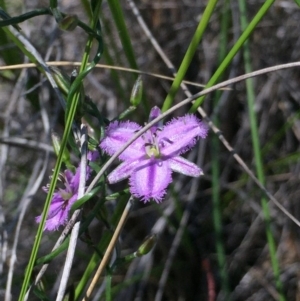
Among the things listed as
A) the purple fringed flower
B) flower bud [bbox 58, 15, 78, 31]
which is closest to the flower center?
the purple fringed flower

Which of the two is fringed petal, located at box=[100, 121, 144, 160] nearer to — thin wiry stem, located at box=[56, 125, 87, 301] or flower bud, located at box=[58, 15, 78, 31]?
thin wiry stem, located at box=[56, 125, 87, 301]

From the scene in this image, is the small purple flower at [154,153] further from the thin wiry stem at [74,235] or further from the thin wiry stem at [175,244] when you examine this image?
the thin wiry stem at [175,244]

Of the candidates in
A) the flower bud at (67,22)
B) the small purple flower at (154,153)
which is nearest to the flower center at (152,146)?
the small purple flower at (154,153)

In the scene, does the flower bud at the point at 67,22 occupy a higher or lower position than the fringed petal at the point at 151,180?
higher

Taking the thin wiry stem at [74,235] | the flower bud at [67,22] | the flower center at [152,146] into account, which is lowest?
the thin wiry stem at [74,235]

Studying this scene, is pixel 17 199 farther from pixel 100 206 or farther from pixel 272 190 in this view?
pixel 100 206

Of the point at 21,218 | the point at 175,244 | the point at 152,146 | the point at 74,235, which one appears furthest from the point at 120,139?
the point at 175,244

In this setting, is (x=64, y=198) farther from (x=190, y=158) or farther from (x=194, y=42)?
(x=190, y=158)
